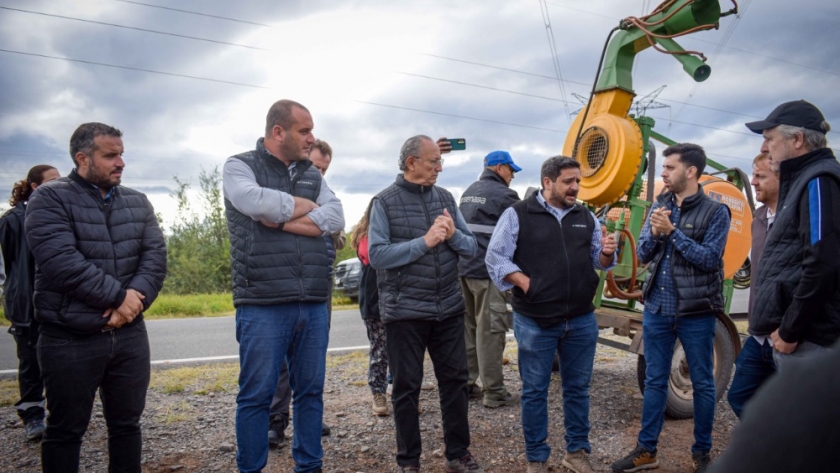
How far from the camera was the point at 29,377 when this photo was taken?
14.4ft

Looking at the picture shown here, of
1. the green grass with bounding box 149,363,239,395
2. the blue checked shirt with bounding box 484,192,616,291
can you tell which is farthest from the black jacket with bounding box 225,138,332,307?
the green grass with bounding box 149,363,239,395

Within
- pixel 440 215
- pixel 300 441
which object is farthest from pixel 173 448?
pixel 440 215

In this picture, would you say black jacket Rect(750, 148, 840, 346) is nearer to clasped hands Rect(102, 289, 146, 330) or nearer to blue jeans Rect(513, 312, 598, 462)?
blue jeans Rect(513, 312, 598, 462)

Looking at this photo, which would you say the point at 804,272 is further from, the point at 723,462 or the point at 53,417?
the point at 53,417

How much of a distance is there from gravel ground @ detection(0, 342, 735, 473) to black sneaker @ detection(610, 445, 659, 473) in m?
0.14

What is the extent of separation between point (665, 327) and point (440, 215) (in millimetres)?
1678

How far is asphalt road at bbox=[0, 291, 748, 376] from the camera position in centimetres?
785

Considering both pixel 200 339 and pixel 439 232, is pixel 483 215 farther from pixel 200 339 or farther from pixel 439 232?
pixel 200 339

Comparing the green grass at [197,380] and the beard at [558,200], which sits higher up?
the beard at [558,200]

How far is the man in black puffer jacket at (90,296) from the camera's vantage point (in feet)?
9.16

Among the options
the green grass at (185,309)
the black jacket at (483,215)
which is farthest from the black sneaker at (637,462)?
the green grass at (185,309)

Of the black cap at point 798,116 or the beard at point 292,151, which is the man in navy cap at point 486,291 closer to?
the beard at point 292,151

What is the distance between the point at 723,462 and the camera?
508mm

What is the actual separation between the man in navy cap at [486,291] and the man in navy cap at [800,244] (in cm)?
235
